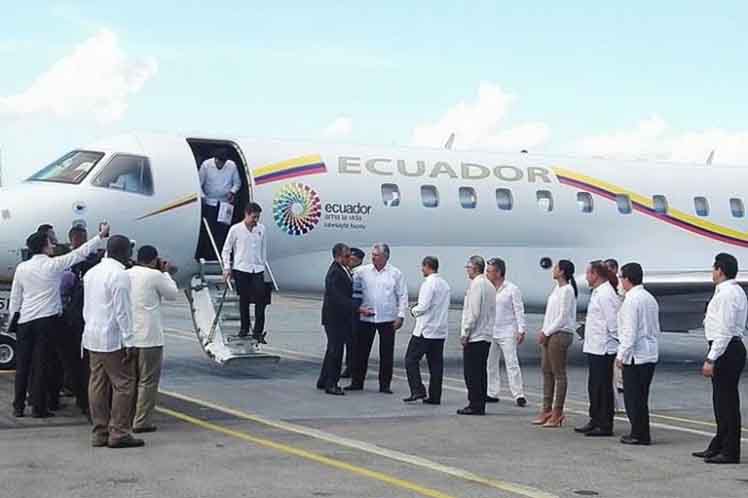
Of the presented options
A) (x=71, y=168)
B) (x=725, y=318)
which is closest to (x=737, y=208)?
(x=725, y=318)

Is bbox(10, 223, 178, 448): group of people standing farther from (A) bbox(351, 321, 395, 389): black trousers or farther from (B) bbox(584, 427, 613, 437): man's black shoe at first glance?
(B) bbox(584, 427, 613, 437): man's black shoe

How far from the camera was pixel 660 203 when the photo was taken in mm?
19172

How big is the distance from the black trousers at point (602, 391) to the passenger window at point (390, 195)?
6.57m

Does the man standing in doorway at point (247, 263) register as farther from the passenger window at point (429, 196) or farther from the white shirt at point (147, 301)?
the white shirt at point (147, 301)

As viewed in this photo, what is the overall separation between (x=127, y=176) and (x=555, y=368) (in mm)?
7008

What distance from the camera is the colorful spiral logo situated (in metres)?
16.1

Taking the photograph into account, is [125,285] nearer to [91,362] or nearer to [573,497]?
[91,362]

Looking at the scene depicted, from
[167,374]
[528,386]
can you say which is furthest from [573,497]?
[167,374]

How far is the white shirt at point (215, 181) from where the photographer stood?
15781 mm

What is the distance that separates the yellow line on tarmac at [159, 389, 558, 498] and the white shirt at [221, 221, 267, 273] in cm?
251

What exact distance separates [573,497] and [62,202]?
9166 millimetres

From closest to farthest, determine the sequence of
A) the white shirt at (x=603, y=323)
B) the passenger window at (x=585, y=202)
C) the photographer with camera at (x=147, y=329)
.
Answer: the photographer with camera at (x=147, y=329)
the white shirt at (x=603, y=323)
the passenger window at (x=585, y=202)

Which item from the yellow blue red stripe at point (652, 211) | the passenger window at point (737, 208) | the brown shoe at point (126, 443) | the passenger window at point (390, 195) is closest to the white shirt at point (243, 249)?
the passenger window at point (390, 195)

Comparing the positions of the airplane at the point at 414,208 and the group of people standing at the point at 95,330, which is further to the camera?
the airplane at the point at 414,208
